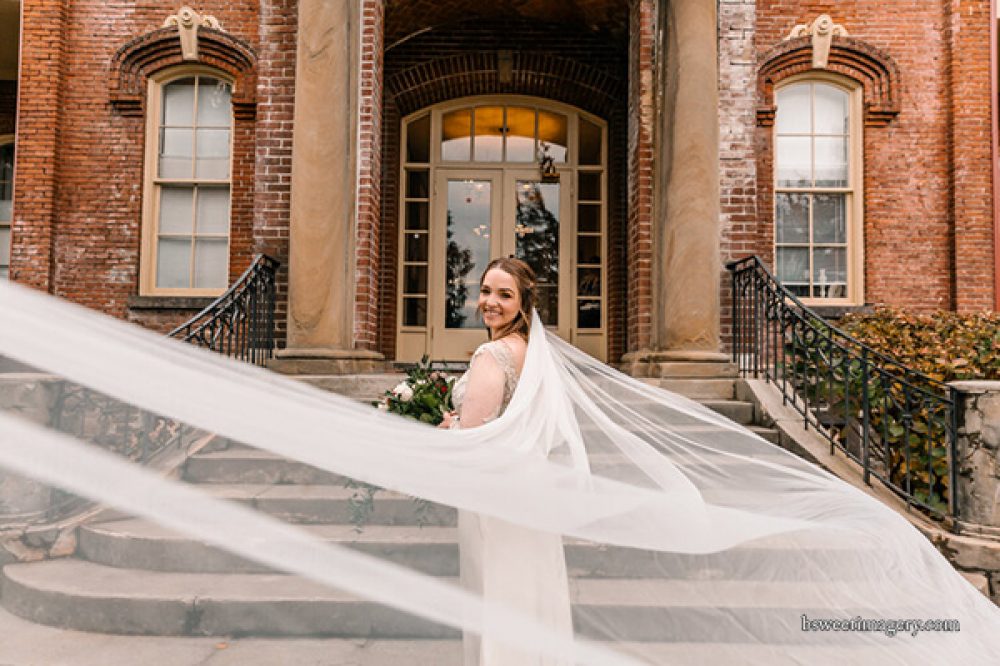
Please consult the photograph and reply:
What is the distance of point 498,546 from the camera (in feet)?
6.73

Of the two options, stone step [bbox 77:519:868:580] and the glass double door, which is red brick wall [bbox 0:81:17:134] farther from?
stone step [bbox 77:519:868:580]

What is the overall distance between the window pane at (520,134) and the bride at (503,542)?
7019 mm

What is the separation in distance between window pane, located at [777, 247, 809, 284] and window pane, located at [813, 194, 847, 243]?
256 millimetres

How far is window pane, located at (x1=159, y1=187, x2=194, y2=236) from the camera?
8289mm

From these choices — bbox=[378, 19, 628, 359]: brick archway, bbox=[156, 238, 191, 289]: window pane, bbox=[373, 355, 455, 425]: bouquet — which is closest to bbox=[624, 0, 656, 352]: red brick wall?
bbox=[378, 19, 628, 359]: brick archway

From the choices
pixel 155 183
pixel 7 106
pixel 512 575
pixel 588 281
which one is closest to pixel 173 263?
pixel 155 183

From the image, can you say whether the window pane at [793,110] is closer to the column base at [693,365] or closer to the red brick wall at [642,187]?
the red brick wall at [642,187]

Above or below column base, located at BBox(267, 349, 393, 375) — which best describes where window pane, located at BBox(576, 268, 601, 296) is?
above

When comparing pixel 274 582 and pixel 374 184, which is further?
pixel 374 184

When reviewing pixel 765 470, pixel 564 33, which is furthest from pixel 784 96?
pixel 765 470

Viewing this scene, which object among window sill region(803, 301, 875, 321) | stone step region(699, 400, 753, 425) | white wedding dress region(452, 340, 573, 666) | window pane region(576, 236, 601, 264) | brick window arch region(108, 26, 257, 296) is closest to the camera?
white wedding dress region(452, 340, 573, 666)

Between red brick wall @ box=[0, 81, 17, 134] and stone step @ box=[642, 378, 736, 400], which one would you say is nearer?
stone step @ box=[642, 378, 736, 400]

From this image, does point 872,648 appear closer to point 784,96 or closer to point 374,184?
point 374,184

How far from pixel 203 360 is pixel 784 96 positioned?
A: 8.51 m
